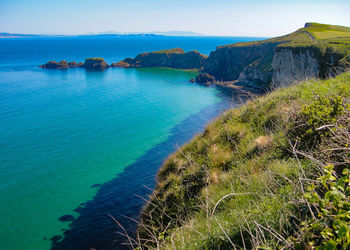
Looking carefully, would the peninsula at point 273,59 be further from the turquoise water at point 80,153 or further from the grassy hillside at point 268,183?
the turquoise water at point 80,153

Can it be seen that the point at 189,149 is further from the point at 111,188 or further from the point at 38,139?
the point at 38,139

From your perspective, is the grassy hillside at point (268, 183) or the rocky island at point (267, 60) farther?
the rocky island at point (267, 60)

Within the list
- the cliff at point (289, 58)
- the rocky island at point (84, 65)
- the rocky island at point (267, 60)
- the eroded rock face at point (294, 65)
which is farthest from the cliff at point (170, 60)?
the eroded rock face at point (294, 65)

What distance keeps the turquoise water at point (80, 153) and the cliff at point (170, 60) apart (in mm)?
54480

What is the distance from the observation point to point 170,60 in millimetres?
119250

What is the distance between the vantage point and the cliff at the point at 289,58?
36469 millimetres

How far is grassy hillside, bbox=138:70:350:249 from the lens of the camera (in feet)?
8.87

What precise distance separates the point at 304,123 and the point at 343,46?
4208 centimetres

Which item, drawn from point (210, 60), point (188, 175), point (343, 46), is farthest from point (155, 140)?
point (210, 60)

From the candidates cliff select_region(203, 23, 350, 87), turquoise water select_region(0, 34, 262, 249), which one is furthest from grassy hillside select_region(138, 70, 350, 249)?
turquoise water select_region(0, 34, 262, 249)

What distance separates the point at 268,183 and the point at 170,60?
11997cm

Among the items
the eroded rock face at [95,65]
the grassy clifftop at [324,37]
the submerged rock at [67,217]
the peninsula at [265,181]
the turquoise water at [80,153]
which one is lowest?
the submerged rock at [67,217]

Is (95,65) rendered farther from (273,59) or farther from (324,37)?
(324,37)

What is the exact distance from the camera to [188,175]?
27.6ft
